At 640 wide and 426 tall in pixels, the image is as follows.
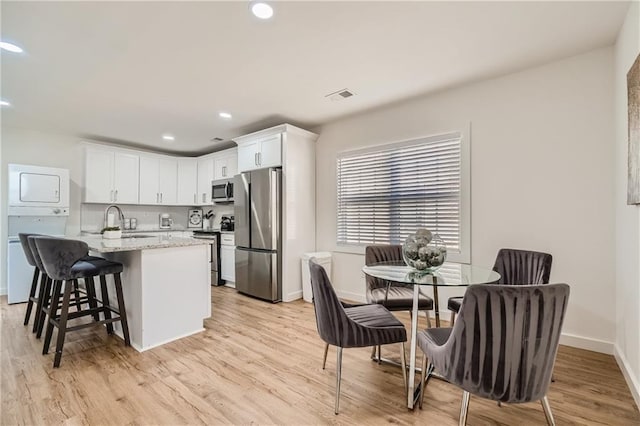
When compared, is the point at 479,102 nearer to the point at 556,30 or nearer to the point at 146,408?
the point at 556,30

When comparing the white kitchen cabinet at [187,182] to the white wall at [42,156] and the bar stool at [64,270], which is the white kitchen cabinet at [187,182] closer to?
the white wall at [42,156]

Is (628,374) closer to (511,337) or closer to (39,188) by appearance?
(511,337)

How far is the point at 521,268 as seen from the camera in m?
2.42

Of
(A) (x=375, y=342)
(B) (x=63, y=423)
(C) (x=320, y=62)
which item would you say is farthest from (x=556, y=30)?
(B) (x=63, y=423)

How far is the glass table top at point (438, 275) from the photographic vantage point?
187cm

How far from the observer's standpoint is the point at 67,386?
2066 millimetres

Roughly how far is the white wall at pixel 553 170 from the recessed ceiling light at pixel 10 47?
3.84 metres

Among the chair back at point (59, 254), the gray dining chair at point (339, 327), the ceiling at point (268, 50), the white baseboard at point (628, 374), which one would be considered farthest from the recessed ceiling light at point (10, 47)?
the white baseboard at point (628, 374)

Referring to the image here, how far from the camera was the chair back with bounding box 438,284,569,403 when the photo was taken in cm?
125

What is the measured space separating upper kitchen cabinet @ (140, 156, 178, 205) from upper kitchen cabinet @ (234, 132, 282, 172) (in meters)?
2.05

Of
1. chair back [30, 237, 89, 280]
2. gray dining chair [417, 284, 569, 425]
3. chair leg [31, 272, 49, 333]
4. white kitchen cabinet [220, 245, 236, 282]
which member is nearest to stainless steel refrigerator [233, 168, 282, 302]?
white kitchen cabinet [220, 245, 236, 282]

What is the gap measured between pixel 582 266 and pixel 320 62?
9.51 feet

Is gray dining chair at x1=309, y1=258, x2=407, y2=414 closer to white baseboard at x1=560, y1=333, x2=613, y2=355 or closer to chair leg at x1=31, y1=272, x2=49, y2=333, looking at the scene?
white baseboard at x1=560, y1=333, x2=613, y2=355

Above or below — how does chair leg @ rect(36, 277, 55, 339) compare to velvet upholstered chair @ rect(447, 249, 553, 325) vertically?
below
